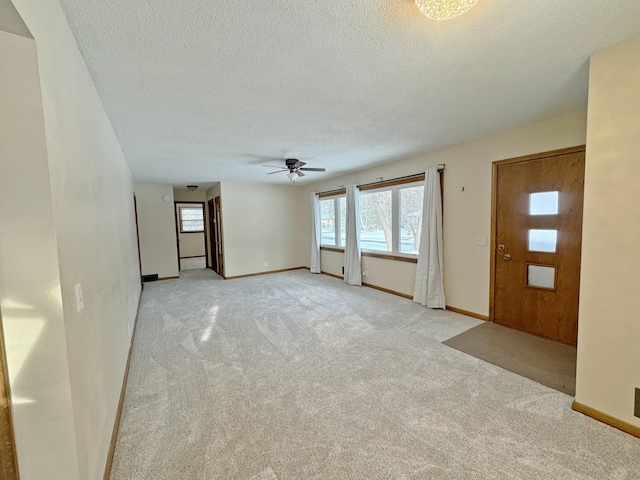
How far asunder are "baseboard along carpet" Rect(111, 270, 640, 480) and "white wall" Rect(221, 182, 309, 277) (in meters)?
3.18

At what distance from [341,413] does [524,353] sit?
80.4 inches

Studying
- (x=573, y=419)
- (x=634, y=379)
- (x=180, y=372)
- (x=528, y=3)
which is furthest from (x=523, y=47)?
(x=180, y=372)

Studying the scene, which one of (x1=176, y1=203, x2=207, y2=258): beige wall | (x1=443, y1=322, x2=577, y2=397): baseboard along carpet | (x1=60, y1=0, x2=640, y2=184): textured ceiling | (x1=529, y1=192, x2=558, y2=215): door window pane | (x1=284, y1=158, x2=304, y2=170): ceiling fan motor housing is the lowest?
(x1=443, y1=322, x2=577, y2=397): baseboard along carpet

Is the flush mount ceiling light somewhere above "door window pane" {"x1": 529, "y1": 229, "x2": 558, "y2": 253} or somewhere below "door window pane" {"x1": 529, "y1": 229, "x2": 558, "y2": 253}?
above

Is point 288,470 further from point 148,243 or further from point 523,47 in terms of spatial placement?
point 148,243

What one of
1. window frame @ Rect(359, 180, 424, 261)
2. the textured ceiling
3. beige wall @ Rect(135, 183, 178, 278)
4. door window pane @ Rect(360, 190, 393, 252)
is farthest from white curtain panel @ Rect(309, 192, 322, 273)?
the textured ceiling

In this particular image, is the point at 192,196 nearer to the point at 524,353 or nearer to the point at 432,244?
the point at 432,244

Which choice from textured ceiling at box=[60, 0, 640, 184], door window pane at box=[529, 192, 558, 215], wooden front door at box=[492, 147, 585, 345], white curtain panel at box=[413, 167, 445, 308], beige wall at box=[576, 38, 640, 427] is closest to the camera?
textured ceiling at box=[60, 0, 640, 184]

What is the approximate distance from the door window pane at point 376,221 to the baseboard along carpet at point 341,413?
77.9 inches

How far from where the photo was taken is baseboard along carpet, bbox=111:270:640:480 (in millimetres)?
1488

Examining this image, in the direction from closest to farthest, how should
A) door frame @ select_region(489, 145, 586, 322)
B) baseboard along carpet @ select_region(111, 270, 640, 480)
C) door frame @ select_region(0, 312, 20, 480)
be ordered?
door frame @ select_region(0, 312, 20, 480) → baseboard along carpet @ select_region(111, 270, 640, 480) → door frame @ select_region(489, 145, 586, 322)

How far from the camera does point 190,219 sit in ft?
32.0

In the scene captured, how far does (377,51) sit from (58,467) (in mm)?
2454

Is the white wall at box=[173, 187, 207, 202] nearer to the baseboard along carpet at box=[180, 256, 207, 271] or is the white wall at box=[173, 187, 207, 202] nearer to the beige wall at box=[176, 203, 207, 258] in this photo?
the beige wall at box=[176, 203, 207, 258]
